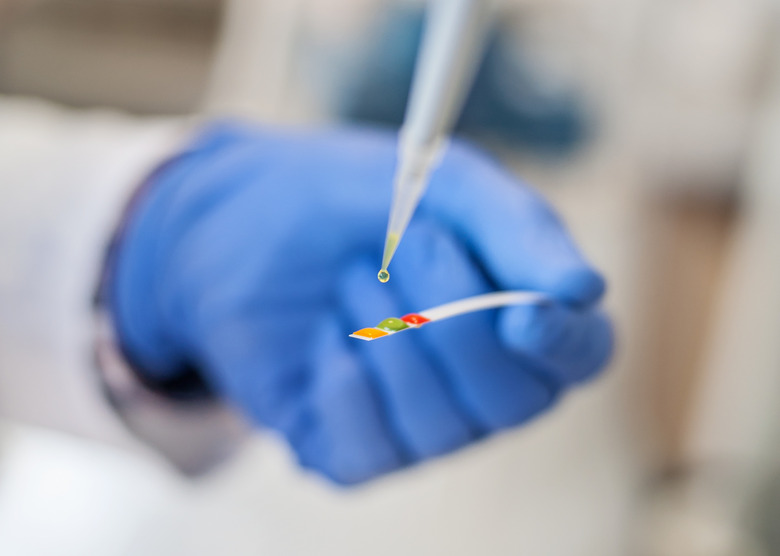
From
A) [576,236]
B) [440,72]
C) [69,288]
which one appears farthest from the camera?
[576,236]

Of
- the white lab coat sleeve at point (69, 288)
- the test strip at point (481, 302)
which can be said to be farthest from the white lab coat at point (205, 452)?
the test strip at point (481, 302)

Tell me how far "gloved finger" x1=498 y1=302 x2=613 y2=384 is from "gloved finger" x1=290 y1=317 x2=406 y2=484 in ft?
0.34

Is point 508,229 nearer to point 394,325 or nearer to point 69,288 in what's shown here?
point 394,325

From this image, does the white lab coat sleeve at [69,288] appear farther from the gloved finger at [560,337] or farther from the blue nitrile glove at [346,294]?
the gloved finger at [560,337]

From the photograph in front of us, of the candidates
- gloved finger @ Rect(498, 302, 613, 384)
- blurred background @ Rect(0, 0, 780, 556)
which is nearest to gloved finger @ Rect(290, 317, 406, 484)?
gloved finger @ Rect(498, 302, 613, 384)

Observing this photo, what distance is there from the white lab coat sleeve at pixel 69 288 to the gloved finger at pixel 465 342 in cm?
24

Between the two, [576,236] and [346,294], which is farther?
[576,236]

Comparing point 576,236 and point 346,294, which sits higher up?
point 346,294

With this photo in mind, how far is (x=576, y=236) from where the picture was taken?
0.91m

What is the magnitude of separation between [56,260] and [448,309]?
0.30 meters

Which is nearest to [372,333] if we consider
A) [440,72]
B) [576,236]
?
[440,72]

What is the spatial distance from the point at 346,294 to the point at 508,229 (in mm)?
114

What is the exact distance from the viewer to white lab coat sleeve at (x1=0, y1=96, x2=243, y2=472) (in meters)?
0.46

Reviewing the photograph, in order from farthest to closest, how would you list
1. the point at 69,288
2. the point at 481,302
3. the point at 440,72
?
the point at 69,288
the point at 481,302
the point at 440,72
